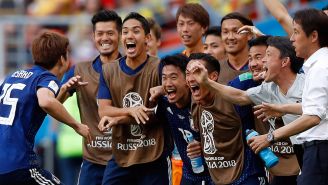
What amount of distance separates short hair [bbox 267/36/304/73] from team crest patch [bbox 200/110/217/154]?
3.62 ft

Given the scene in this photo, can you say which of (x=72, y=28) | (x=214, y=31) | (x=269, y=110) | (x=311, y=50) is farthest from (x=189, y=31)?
(x=72, y=28)

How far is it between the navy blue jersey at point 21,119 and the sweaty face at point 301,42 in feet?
8.35

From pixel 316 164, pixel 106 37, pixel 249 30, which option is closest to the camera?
pixel 316 164

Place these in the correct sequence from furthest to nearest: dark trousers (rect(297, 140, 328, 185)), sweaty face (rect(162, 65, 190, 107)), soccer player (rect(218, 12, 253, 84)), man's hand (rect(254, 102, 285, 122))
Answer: soccer player (rect(218, 12, 253, 84))
sweaty face (rect(162, 65, 190, 107))
man's hand (rect(254, 102, 285, 122))
dark trousers (rect(297, 140, 328, 185))

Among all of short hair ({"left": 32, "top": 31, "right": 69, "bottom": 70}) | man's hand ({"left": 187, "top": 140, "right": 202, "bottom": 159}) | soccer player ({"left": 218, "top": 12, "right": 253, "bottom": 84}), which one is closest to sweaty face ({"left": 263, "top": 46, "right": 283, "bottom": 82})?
soccer player ({"left": 218, "top": 12, "right": 253, "bottom": 84})

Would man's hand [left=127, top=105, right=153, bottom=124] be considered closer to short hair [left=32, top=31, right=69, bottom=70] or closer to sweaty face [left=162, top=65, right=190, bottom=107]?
sweaty face [left=162, top=65, right=190, bottom=107]

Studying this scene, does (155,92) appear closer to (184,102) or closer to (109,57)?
(184,102)

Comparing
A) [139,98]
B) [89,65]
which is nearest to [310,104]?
[139,98]

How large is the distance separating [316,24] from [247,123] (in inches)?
71.9

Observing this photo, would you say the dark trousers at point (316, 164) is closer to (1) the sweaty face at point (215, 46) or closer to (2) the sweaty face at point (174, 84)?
(2) the sweaty face at point (174, 84)

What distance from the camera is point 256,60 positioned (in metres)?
13.1

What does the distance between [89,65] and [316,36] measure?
13.1ft

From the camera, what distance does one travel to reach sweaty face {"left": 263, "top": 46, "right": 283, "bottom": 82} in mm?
12555

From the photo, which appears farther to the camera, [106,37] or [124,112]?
[106,37]
